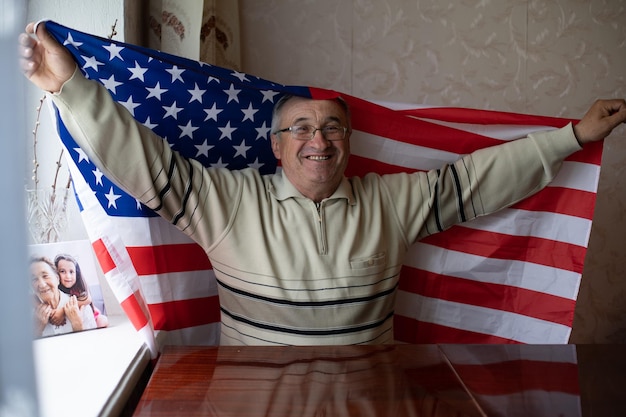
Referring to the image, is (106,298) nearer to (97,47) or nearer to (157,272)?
(157,272)

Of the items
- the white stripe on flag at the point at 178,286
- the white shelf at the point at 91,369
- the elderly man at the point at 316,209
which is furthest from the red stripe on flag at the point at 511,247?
the white shelf at the point at 91,369

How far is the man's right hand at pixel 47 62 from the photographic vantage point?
120 centimetres

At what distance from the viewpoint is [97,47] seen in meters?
1.36

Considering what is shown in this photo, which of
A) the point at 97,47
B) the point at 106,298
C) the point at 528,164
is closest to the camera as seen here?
the point at 97,47

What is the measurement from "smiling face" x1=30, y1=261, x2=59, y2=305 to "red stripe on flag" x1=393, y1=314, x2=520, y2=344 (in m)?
0.95

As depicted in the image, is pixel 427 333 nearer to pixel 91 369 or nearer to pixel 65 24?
pixel 91 369

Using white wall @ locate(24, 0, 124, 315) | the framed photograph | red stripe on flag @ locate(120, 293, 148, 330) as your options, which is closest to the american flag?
red stripe on flag @ locate(120, 293, 148, 330)

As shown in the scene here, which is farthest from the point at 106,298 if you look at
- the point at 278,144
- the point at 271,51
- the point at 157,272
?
the point at 271,51

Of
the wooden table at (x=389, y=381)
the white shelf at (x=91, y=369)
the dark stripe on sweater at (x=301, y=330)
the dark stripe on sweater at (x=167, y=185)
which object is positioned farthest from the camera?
the dark stripe on sweater at (x=301, y=330)

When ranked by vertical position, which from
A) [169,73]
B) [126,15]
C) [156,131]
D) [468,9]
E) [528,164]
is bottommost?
[528,164]

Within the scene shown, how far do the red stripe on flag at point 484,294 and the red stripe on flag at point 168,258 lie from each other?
60 cm

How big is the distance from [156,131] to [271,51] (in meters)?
0.94

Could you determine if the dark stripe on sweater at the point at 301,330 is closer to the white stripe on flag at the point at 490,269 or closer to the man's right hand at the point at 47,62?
the white stripe on flag at the point at 490,269

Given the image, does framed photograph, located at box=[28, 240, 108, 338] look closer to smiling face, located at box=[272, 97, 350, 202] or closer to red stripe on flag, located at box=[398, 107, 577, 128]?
smiling face, located at box=[272, 97, 350, 202]
